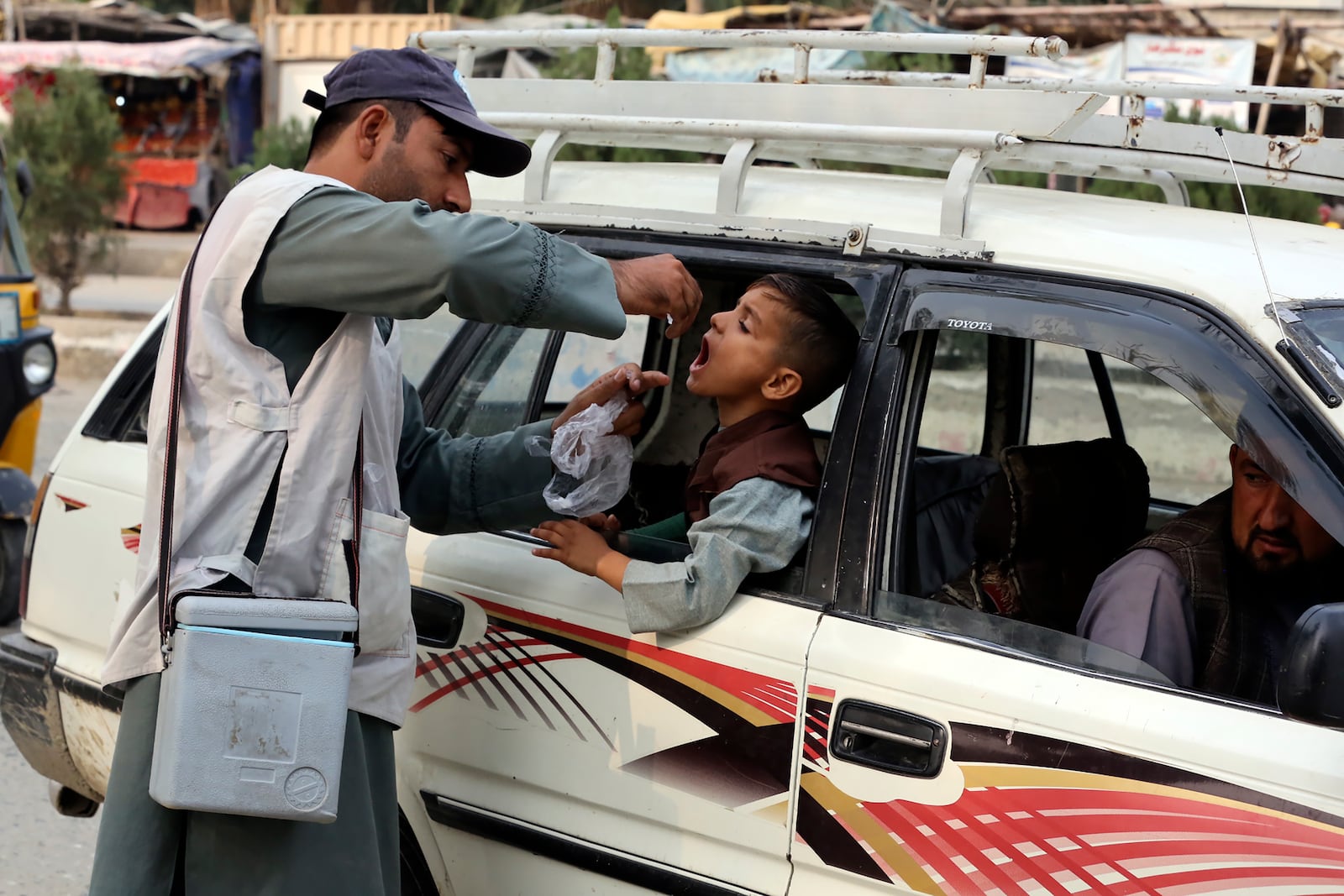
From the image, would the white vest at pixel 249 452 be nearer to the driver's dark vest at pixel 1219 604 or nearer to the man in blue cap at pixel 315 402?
the man in blue cap at pixel 315 402

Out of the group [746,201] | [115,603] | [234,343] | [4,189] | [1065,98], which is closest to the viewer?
[234,343]

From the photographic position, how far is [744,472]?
2.31 meters

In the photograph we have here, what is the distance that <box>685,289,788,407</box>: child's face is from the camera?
2.40 m

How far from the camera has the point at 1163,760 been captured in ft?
5.90

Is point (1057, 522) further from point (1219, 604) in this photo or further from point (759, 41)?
point (759, 41)

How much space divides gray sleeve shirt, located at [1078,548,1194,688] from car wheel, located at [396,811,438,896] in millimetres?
1303

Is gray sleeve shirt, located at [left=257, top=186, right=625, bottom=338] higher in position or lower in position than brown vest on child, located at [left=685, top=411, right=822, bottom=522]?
higher

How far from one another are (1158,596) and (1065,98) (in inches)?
32.7

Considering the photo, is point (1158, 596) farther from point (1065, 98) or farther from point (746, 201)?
point (746, 201)

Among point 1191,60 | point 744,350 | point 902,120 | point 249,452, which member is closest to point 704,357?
point 744,350

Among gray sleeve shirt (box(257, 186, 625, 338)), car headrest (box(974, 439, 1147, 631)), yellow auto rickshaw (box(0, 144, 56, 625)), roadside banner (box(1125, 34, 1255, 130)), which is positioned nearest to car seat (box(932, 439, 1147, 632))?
car headrest (box(974, 439, 1147, 631))

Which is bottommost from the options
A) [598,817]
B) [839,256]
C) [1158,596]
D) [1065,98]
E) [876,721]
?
[598,817]

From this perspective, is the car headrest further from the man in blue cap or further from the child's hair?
the man in blue cap

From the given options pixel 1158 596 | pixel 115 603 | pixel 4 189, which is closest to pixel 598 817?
pixel 1158 596
